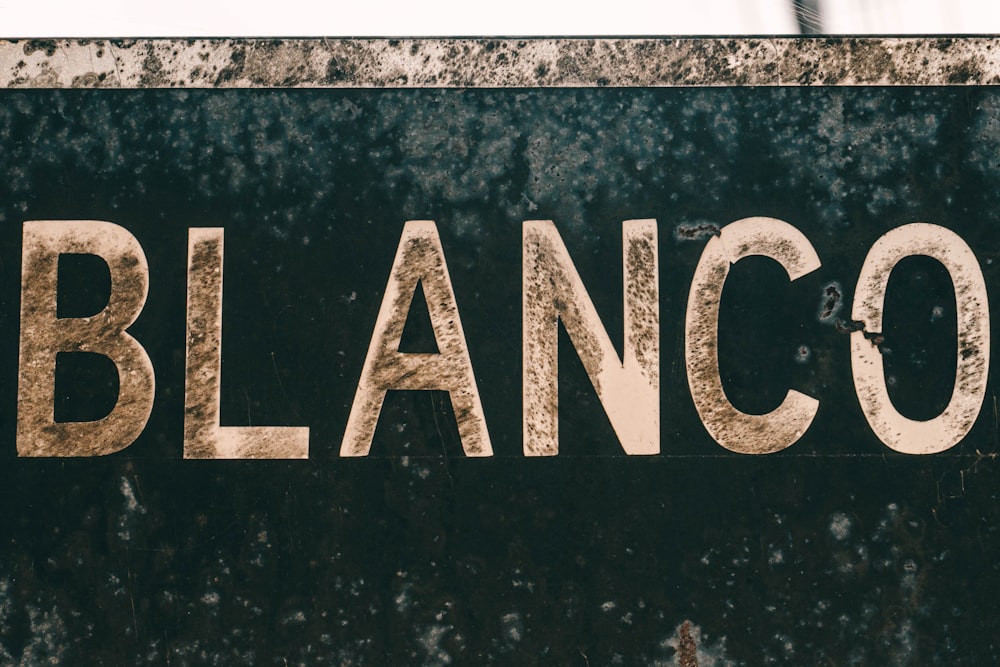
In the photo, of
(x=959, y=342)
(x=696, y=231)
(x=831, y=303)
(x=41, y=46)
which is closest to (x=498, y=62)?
(x=696, y=231)

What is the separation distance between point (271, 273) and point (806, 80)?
1427 millimetres

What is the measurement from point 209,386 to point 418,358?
53 cm

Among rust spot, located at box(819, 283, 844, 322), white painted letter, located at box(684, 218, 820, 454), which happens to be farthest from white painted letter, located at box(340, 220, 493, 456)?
rust spot, located at box(819, 283, 844, 322)

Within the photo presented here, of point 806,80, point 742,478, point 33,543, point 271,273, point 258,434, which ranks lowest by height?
point 33,543

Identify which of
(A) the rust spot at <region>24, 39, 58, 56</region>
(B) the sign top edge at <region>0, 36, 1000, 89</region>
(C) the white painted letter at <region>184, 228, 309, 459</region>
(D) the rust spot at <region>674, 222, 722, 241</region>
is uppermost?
(A) the rust spot at <region>24, 39, 58, 56</region>

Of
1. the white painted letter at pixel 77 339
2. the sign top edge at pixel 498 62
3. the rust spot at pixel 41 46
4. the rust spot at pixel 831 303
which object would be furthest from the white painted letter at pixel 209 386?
the rust spot at pixel 831 303

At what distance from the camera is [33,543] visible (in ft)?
6.17

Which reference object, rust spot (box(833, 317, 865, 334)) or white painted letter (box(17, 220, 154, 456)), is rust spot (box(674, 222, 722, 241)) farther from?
white painted letter (box(17, 220, 154, 456))

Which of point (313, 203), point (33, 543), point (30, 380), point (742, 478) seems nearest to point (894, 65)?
point (742, 478)

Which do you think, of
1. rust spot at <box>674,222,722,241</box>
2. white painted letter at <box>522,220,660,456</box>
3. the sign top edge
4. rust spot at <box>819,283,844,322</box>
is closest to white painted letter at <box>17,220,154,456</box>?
the sign top edge

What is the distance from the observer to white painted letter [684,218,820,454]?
1858 millimetres

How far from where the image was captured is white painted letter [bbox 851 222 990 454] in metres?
1.85

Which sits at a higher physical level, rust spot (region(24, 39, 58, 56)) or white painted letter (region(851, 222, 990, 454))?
rust spot (region(24, 39, 58, 56))

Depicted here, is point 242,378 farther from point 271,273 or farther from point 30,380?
point 30,380
